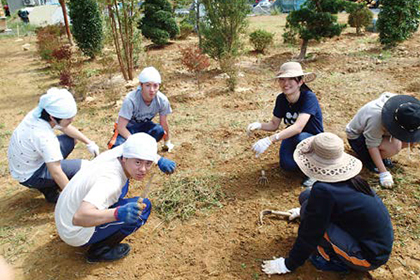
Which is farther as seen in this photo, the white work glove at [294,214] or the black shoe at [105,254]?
the white work glove at [294,214]

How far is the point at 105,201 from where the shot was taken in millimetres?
1878

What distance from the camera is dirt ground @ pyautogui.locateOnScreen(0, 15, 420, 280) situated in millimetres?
2283

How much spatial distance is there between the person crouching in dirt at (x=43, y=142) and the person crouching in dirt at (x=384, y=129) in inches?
101

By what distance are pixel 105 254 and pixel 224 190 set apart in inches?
48.8

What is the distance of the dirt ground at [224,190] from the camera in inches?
89.9

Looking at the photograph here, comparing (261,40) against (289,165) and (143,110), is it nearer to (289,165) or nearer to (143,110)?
(143,110)

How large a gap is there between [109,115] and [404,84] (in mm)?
5009

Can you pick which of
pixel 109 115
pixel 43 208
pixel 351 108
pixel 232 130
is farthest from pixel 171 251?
pixel 351 108

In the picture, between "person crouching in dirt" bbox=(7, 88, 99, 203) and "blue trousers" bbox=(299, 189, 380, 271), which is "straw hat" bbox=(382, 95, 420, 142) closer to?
"blue trousers" bbox=(299, 189, 380, 271)

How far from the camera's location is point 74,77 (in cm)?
629

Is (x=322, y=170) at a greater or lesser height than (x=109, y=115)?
greater

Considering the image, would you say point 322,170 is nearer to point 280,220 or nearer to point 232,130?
point 280,220

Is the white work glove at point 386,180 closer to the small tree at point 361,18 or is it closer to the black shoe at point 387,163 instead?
the black shoe at point 387,163

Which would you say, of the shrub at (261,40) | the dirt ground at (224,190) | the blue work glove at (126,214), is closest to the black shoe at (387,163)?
the dirt ground at (224,190)
